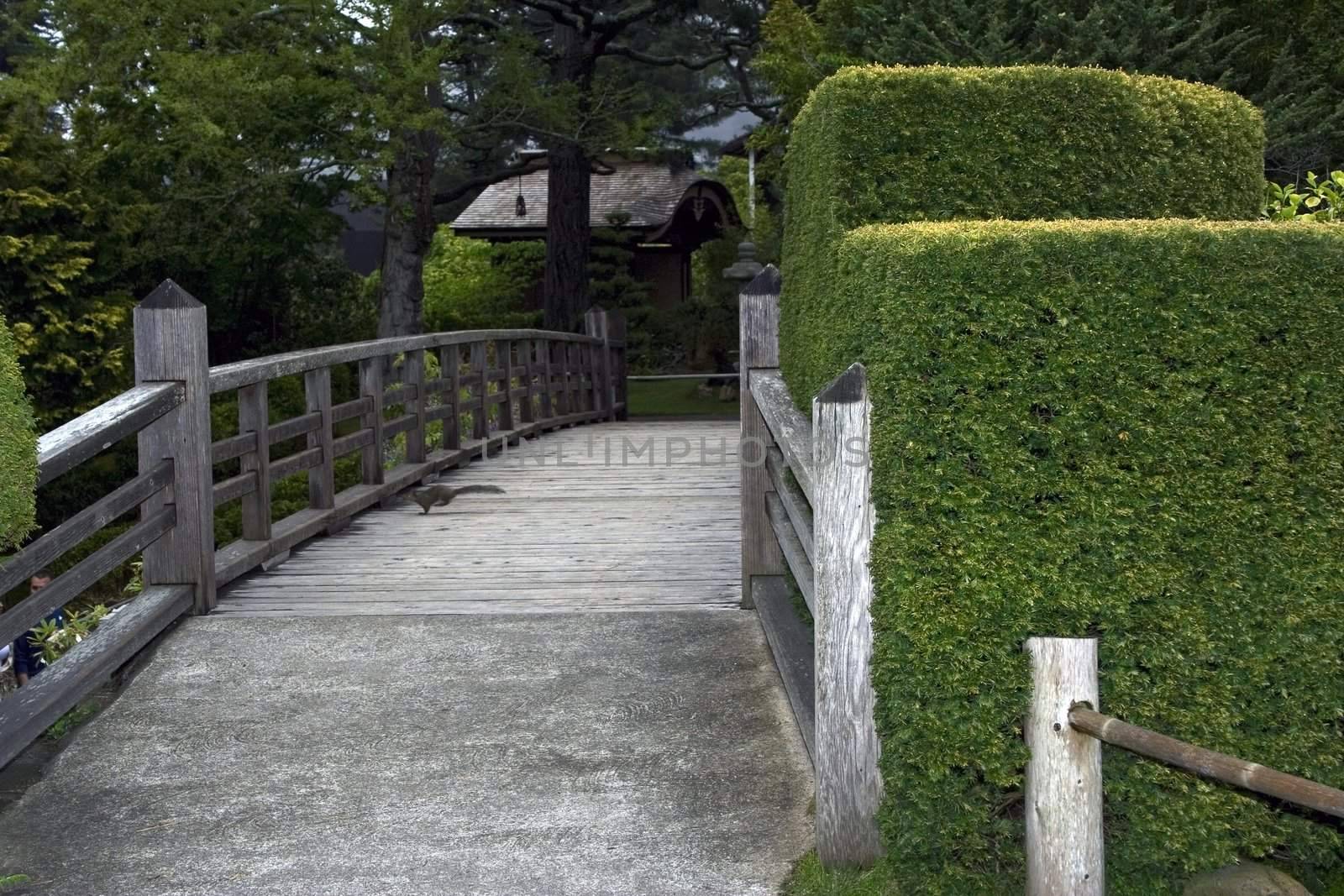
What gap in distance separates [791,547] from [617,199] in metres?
28.0

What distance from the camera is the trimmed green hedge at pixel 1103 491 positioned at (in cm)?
342

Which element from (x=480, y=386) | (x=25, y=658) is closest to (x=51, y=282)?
(x=480, y=386)

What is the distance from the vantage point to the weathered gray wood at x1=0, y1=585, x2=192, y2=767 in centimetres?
453

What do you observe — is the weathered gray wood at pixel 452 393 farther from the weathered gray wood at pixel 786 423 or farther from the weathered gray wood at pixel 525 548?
the weathered gray wood at pixel 786 423

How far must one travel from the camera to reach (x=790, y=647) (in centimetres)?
493

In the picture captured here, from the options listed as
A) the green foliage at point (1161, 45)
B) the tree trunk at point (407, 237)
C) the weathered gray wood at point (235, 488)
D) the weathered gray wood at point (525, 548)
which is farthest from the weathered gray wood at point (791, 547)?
the tree trunk at point (407, 237)

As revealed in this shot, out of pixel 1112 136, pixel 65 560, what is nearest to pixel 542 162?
pixel 65 560

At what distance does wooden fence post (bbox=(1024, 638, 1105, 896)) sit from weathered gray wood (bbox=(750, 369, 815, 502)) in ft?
2.47

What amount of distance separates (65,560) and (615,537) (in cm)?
939

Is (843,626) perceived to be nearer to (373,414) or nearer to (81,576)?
(81,576)

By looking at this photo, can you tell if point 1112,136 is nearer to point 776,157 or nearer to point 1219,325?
point 1219,325

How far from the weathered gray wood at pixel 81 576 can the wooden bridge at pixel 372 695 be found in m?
0.01

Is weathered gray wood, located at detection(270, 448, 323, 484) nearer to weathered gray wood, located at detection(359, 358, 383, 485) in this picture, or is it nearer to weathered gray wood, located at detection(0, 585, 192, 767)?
weathered gray wood, located at detection(359, 358, 383, 485)

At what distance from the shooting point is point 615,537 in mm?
8188
